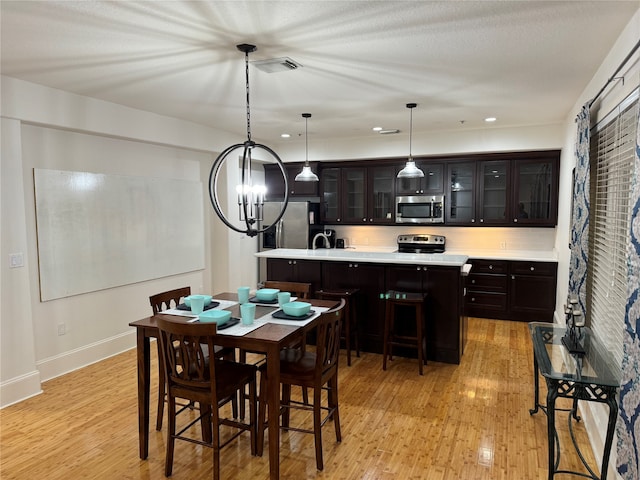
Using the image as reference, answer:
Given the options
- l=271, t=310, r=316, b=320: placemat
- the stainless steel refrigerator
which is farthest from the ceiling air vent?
the stainless steel refrigerator

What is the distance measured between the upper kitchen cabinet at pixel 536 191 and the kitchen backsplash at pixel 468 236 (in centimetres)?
38

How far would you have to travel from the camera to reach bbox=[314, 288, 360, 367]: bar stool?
4.42 metres

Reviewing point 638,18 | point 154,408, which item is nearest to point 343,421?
point 154,408

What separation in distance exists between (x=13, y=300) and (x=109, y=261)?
42.7 inches

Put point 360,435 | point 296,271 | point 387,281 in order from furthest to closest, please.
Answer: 1. point 296,271
2. point 387,281
3. point 360,435

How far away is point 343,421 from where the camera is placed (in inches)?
127

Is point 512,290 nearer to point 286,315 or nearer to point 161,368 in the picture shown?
point 286,315

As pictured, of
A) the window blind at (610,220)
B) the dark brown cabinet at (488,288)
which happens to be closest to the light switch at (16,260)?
the window blind at (610,220)

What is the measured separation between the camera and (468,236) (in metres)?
6.62

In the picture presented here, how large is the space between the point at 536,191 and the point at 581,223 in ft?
9.61

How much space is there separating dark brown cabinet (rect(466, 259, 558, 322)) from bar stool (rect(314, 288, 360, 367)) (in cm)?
189

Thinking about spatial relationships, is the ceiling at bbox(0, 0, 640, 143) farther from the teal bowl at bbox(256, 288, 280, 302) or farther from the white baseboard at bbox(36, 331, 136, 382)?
the white baseboard at bbox(36, 331, 136, 382)

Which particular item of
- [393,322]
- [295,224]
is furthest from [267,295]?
[295,224]

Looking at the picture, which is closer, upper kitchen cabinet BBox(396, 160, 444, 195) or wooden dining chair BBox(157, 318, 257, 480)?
wooden dining chair BBox(157, 318, 257, 480)
